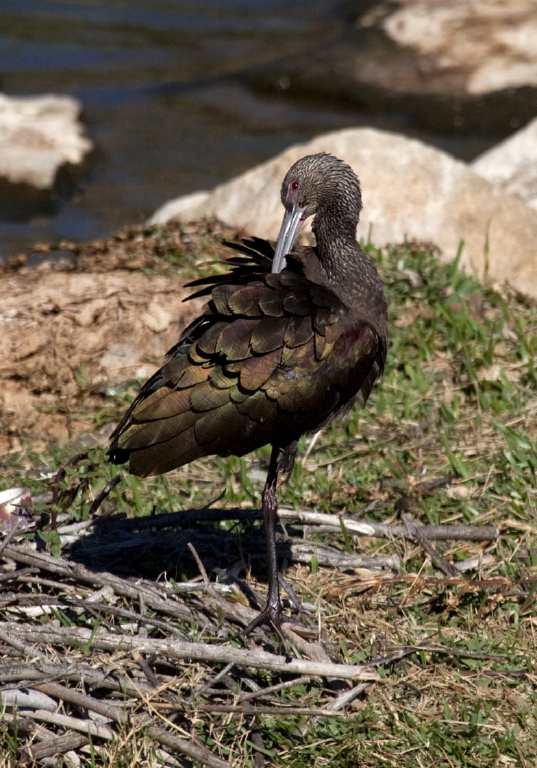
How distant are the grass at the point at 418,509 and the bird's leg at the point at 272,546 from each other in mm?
264

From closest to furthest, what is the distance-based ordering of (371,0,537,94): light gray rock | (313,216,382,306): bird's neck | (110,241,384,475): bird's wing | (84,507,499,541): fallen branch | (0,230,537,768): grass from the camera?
(0,230,537,768): grass, (110,241,384,475): bird's wing, (313,216,382,306): bird's neck, (84,507,499,541): fallen branch, (371,0,537,94): light gray rock

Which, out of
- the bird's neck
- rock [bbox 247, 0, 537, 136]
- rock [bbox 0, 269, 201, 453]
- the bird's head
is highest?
rock [bbox 247, 0, 537, 136]

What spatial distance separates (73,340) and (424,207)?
2738mm

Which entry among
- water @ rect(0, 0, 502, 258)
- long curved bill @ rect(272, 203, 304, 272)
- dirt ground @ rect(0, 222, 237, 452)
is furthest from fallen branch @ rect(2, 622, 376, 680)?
water @ rect(0, 0, 502, 258)

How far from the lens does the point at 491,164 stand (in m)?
9.31

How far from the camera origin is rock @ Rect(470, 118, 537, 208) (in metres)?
9.11

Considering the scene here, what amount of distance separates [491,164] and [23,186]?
17.8 feet

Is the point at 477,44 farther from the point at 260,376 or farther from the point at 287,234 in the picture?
the point at 260,376

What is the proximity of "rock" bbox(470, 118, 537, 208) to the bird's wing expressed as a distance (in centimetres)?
539

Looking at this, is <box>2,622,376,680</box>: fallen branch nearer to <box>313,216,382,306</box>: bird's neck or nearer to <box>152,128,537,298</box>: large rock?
<box>313,216,382,306</box>: bird's neck

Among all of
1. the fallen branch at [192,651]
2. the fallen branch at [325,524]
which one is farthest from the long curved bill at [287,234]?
the fallen branch at [192,651]

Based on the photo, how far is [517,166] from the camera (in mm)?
9250

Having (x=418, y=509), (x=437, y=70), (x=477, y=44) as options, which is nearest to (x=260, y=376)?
(x=418, y=509)

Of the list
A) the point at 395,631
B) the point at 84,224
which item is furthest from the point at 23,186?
the point at 395,631
